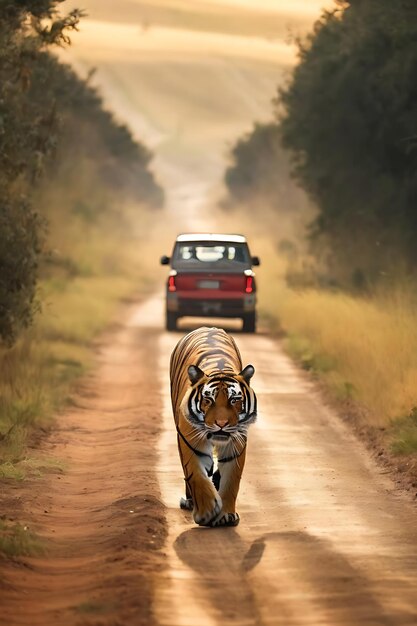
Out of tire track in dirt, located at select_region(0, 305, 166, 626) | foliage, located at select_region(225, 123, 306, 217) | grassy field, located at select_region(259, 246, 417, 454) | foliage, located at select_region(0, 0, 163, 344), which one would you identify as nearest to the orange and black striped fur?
tire track in dirt, located at select_region(0, 305, 166, 626)

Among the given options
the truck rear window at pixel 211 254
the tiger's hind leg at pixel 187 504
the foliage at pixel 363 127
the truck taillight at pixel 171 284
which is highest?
the foliage at pixel 363 127

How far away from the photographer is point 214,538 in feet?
37.4

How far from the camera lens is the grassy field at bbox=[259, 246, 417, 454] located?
1744cm

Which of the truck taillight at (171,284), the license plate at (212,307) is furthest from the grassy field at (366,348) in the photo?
the truck taillight at (171,284)

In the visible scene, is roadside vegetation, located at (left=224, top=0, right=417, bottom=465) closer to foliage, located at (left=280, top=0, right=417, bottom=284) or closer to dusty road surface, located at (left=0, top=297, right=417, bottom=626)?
foliage, located at (left=280, top=0, right=417, bottom=284)

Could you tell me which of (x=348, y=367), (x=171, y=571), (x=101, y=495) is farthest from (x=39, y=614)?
(x=348, y=367)

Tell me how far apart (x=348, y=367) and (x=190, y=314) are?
9.53 m

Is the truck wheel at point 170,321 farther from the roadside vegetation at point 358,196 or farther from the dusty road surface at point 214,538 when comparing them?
the dusty road surface at point 214,538

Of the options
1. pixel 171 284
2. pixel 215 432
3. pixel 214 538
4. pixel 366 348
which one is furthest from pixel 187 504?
pixel 171 284

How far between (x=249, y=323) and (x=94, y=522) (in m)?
19.3

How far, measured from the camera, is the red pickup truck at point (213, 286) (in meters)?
30.9

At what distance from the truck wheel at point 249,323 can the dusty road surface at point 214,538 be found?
12.3 m

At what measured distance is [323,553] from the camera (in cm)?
1072

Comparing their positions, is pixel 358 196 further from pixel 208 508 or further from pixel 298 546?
pixel 298 546
